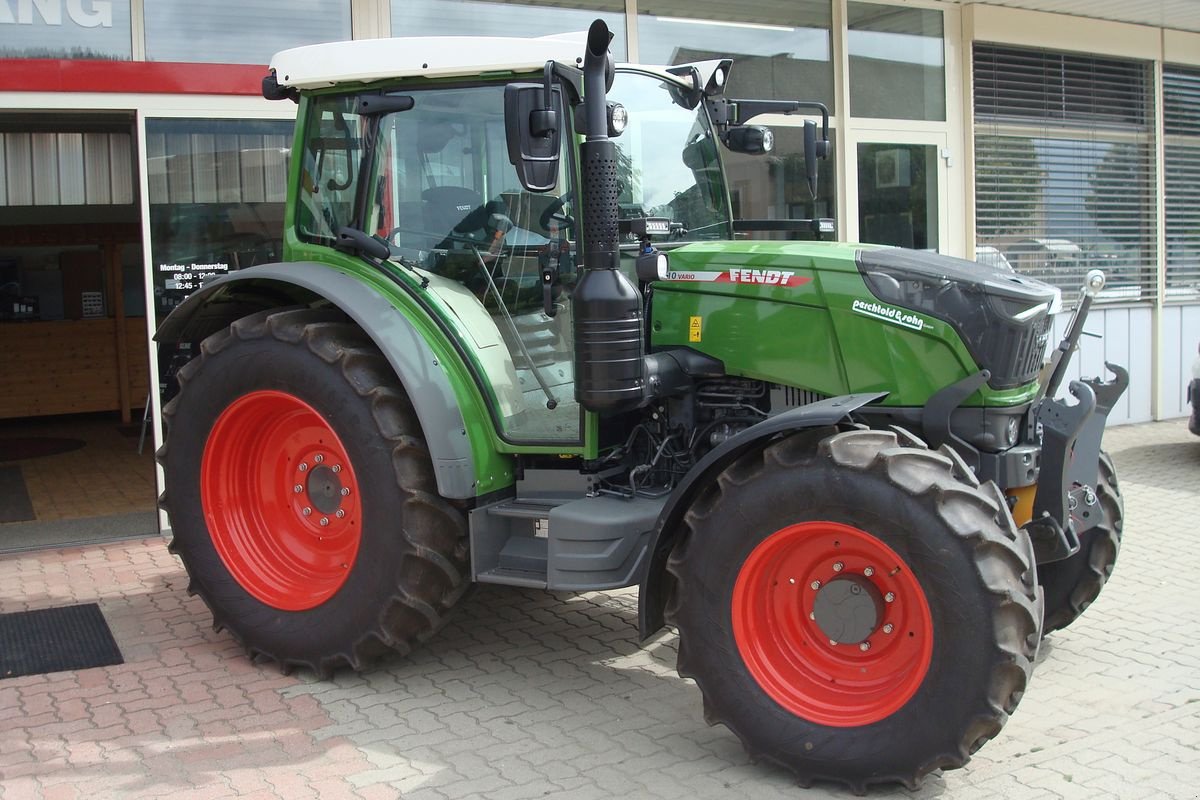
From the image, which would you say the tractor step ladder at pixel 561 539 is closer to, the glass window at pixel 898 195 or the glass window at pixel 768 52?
the glass window at pixel 768 52

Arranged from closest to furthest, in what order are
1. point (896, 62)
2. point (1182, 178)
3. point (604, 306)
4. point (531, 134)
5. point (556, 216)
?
point (531, 134)
point (604, 306)
point (556, 216)
point (896, 62)
point (1182, 178)

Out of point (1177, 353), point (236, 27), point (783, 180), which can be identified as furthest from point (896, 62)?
point (236, 27)

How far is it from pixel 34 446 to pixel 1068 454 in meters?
9.97

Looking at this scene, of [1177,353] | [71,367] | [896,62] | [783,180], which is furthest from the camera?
[71,367]

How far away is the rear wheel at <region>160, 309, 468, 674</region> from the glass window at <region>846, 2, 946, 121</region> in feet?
20.3

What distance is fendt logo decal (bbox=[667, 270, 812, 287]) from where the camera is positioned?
14.1 feet

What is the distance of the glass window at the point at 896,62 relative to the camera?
9.70 meters

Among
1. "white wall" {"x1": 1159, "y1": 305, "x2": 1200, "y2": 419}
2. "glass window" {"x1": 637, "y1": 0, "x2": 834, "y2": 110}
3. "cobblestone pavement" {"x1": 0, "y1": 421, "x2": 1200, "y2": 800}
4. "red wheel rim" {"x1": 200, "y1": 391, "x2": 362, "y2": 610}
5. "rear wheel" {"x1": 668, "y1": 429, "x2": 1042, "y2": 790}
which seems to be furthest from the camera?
"white wall" {"x1": 1159, "y1": 305, "x2": 1200, "y2": 419}

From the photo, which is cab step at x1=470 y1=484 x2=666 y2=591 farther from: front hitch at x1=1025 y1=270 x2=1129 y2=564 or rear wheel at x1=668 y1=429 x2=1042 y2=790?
front hitch at x1=1025 y1=270 x2=1129 y2=564

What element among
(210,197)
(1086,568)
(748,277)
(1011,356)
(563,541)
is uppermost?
(210,197)

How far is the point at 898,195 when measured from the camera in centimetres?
1000

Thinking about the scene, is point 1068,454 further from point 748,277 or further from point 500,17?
point 500,17

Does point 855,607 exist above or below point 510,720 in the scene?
above

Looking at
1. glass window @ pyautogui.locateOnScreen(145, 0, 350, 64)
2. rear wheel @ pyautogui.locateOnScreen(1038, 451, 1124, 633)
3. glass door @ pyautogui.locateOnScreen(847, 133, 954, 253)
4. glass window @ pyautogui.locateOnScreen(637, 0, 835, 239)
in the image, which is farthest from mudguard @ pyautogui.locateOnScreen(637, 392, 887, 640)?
glass door @ pyautogui.locateOnScreen(847, 133, 954, 253)
